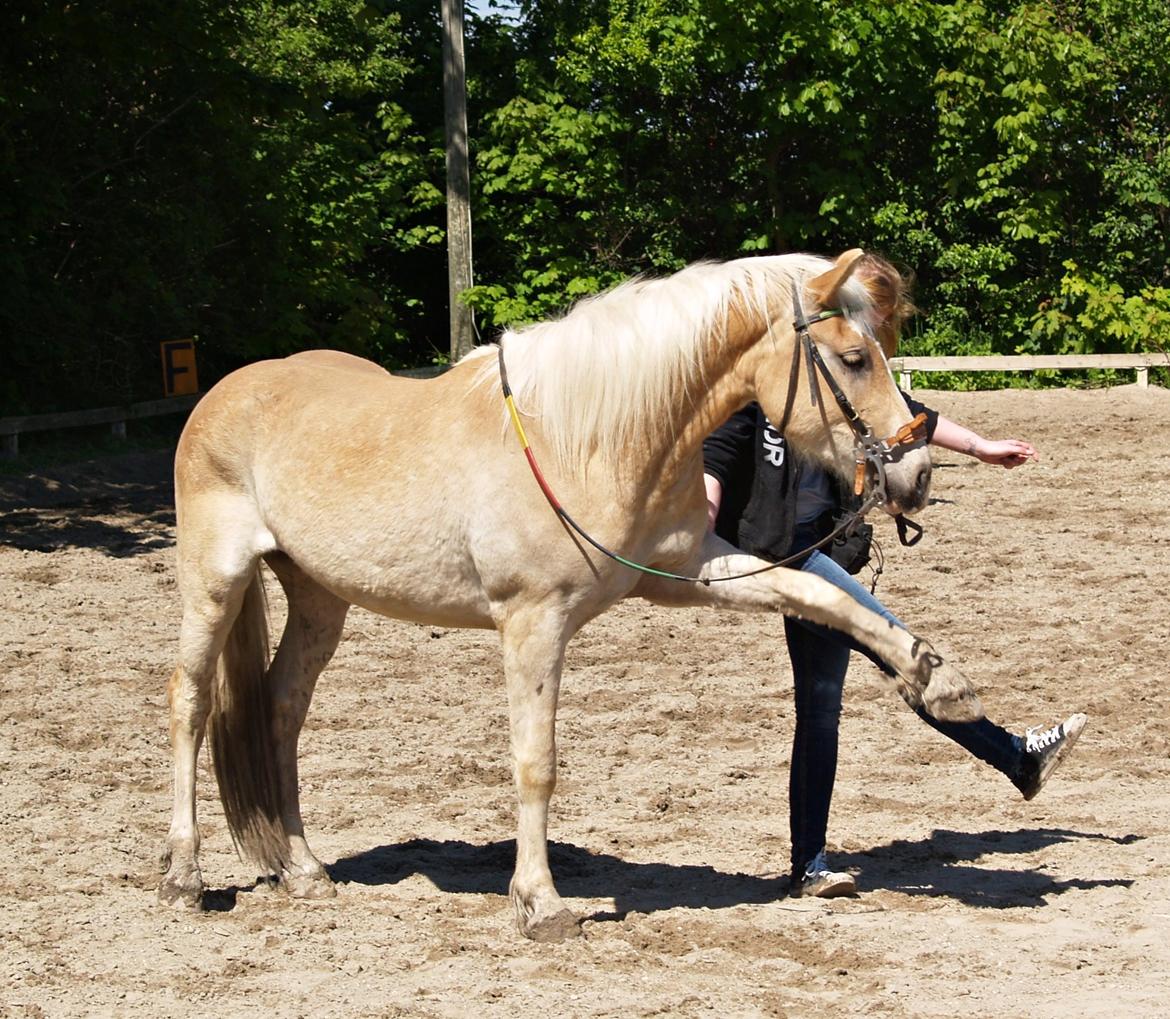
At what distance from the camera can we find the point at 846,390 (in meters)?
4.17

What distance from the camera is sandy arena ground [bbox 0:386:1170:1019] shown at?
402 cm

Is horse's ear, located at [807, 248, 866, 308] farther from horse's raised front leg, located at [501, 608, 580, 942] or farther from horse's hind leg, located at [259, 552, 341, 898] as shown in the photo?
horse's hind leg, located at [259, 552, 341, 898]

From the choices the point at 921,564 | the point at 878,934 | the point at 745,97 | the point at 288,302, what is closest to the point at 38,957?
the point at 878,934

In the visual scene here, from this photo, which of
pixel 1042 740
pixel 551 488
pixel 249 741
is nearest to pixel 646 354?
pixel 551 488

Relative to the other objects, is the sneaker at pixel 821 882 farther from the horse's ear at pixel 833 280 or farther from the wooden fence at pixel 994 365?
the wooden fence at pixel 994 365

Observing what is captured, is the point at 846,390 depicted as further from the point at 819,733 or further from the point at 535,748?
the point at 535,748

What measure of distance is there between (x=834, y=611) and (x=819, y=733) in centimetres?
58

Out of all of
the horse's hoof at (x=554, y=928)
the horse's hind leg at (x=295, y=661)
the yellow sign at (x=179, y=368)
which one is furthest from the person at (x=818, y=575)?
the yellow sign at (x=179, y=368)

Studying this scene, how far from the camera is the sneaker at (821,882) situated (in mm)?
4691

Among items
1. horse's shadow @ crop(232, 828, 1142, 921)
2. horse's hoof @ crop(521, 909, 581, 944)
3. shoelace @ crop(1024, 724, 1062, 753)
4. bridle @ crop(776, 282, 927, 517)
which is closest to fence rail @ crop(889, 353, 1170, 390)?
horse's shadow @ crop(232, 828, 1142, 921)

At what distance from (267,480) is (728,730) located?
2726 mm

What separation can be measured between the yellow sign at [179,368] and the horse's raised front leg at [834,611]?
1262 centimetres

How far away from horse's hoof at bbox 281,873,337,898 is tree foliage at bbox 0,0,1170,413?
12736 mm

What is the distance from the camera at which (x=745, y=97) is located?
69.4 ft
